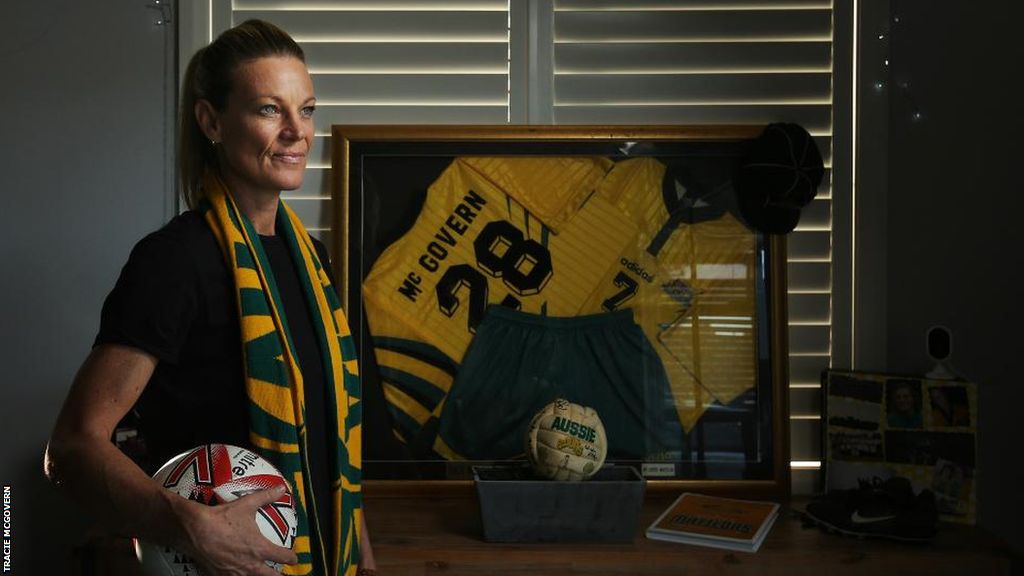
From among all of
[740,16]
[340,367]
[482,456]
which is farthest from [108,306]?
[740,16]

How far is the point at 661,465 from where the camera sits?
7.68ft

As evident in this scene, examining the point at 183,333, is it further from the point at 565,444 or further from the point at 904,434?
the point at 904,434

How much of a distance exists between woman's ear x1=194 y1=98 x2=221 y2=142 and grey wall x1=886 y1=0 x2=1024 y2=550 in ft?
5.81

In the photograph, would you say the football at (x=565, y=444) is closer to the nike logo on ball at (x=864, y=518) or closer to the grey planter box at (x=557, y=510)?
the grey planter box at (x=557, y=510)

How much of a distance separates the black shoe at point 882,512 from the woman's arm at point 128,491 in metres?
1.32

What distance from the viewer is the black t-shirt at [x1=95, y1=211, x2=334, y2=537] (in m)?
1.26

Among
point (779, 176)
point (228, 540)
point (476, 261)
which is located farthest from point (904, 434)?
point (228, 540)

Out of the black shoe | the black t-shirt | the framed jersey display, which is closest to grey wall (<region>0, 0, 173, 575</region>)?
the framed jersey display

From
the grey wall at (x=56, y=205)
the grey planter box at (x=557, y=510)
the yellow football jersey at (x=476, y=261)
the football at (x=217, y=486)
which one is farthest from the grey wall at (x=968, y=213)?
the grey wall at (x=56, y=205)

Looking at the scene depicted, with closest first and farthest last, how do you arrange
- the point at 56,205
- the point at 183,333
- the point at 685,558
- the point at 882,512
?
the point at 183,333 → the point at 685,558 → the point at 882,512 → the point at 56,205

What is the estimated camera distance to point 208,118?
1465mm

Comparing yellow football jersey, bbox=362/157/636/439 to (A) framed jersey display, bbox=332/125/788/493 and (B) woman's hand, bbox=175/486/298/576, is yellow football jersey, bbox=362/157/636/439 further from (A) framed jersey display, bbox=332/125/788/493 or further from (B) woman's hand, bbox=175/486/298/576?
(B) woman's hand, bbox=175/486/298/576

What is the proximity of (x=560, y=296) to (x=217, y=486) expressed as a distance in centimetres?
127

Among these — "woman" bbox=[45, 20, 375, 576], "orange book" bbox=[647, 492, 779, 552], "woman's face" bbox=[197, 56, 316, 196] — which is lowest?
"orange book" bbox=[647, 492, 779, 552]
